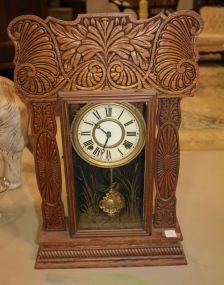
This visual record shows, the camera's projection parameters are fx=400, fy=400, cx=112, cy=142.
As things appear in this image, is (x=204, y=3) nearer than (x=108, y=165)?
No

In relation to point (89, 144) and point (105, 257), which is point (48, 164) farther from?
point (105, 257)

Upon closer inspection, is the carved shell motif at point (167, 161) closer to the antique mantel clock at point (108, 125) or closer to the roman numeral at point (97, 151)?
the antique mantel clock at point (108, 125)

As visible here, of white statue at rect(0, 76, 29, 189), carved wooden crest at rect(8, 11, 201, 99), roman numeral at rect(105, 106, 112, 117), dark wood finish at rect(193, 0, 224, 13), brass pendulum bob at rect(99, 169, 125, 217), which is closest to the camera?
carved wooden crest at rect(8, 11, 201, 99)

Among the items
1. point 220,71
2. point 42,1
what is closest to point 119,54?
point 42,1

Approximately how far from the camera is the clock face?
44.9 inches

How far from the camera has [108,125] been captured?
1160 mm

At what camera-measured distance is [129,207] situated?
1.30 metres

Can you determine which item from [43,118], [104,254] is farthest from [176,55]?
[104,254]

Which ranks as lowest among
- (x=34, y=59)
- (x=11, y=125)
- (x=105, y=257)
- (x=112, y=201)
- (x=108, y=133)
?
(x=105, y=257)

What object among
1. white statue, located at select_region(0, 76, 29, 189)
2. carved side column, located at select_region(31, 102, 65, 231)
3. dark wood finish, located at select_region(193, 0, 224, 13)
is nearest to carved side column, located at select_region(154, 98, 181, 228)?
carved side column, located at select_region(31, 102, 65, 231)

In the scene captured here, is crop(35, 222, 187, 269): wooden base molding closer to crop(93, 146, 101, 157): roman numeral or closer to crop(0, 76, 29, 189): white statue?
crop(93, 146, 101, 157): roman numeral

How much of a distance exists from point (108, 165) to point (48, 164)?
184mm

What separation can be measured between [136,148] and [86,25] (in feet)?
1.24

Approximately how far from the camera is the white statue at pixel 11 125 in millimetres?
1510
